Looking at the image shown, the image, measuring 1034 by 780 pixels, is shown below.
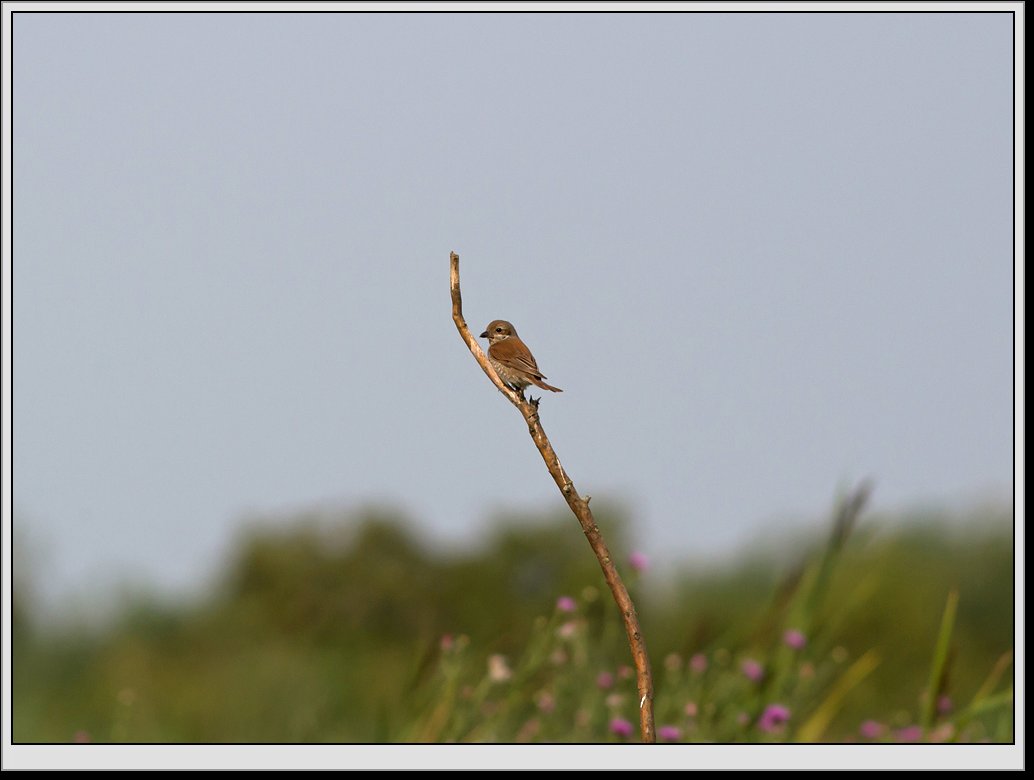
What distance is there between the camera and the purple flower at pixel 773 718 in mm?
4949

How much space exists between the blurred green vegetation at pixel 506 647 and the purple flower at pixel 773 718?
46 mm

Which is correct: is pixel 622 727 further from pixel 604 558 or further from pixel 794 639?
pixel 604 558

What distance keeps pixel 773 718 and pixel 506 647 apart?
3.49 metres


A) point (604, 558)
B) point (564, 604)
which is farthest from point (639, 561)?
point (604, 558)

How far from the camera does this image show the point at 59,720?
10.2m

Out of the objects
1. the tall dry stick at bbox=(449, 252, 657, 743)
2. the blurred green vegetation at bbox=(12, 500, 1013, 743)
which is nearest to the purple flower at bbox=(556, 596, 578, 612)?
the blurred green vegetation at bbox=(12, 500, 1013, 743)

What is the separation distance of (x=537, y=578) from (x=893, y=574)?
3.19 m

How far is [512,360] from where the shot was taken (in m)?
4.96

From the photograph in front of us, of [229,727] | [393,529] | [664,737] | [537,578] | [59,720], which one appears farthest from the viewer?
[393,529]

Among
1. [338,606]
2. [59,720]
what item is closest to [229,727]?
[59,720]

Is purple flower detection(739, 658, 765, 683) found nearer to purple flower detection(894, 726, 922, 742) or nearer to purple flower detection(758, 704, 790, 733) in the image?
purple flower detection(758, 704, 790, 733)

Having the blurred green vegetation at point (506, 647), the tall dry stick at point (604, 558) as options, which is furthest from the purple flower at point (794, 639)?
the tall dry stick at point (604, 558)

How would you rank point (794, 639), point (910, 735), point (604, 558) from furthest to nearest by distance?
1. point (910, 735)
2. point (794, 639)
3. point (604, 558)

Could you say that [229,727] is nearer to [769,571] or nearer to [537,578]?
[537,578]
